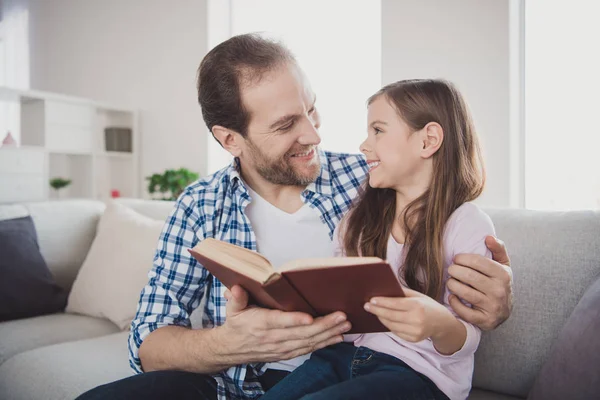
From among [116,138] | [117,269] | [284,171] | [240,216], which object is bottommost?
[117,269]

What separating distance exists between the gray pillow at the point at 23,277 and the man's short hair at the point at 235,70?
113cm

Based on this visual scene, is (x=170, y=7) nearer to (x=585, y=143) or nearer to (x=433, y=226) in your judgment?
(x=585, y=143)

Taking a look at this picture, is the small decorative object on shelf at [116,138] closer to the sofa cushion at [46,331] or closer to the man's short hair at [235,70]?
the sofa cushion at [46,331]

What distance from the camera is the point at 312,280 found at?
0.86m

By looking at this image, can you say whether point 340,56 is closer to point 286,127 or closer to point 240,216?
point 286,127

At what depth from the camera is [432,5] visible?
368 centimetres

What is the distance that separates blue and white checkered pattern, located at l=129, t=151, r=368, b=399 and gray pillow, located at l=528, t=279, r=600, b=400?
0.61 m

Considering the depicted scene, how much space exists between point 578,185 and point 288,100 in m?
2.62

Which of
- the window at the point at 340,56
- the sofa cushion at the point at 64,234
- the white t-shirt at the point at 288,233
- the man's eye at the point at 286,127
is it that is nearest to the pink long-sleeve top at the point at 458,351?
the white t-shirt at the point at 288,233

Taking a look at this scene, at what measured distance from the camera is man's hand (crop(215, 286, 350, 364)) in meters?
1.00

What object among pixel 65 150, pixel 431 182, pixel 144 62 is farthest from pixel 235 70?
pixel 144 62

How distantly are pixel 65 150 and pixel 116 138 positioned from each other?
55 centimetres

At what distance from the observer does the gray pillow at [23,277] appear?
2096 mm

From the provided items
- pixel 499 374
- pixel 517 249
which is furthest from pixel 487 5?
pixel 499 374
